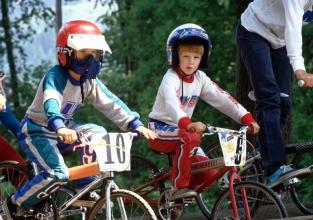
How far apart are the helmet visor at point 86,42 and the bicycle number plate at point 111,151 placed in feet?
2.48

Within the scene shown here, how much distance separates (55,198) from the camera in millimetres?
6758

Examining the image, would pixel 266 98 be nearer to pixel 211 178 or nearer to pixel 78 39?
pixel 211 178

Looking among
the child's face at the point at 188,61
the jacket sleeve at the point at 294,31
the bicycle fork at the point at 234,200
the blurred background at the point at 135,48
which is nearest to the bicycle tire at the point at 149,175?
the child's face at the point at 188,61

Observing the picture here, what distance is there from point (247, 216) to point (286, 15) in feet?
4.92

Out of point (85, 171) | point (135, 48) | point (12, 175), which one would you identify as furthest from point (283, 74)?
point (135, 48)

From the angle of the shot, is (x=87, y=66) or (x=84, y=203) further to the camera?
(x=84, y=203)

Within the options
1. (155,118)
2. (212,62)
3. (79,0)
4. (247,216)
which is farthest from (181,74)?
(79,0)

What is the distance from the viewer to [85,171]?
6.12m

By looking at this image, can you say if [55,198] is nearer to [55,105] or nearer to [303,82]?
[55,105]

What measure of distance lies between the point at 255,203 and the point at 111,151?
1329 millimetres

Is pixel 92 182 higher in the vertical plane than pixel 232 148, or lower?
lower

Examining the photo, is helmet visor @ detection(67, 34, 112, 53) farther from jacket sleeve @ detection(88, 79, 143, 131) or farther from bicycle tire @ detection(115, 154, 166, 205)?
bicycle tire @ detection(115, 154, 166, 205)

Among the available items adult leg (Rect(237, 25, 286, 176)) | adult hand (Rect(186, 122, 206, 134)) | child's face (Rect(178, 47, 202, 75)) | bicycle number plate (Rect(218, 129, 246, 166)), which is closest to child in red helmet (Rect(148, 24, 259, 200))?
child's face (Rect(178, 47, 202, 75))

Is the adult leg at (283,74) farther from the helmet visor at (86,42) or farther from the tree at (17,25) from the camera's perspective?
the tree at (17,25)
